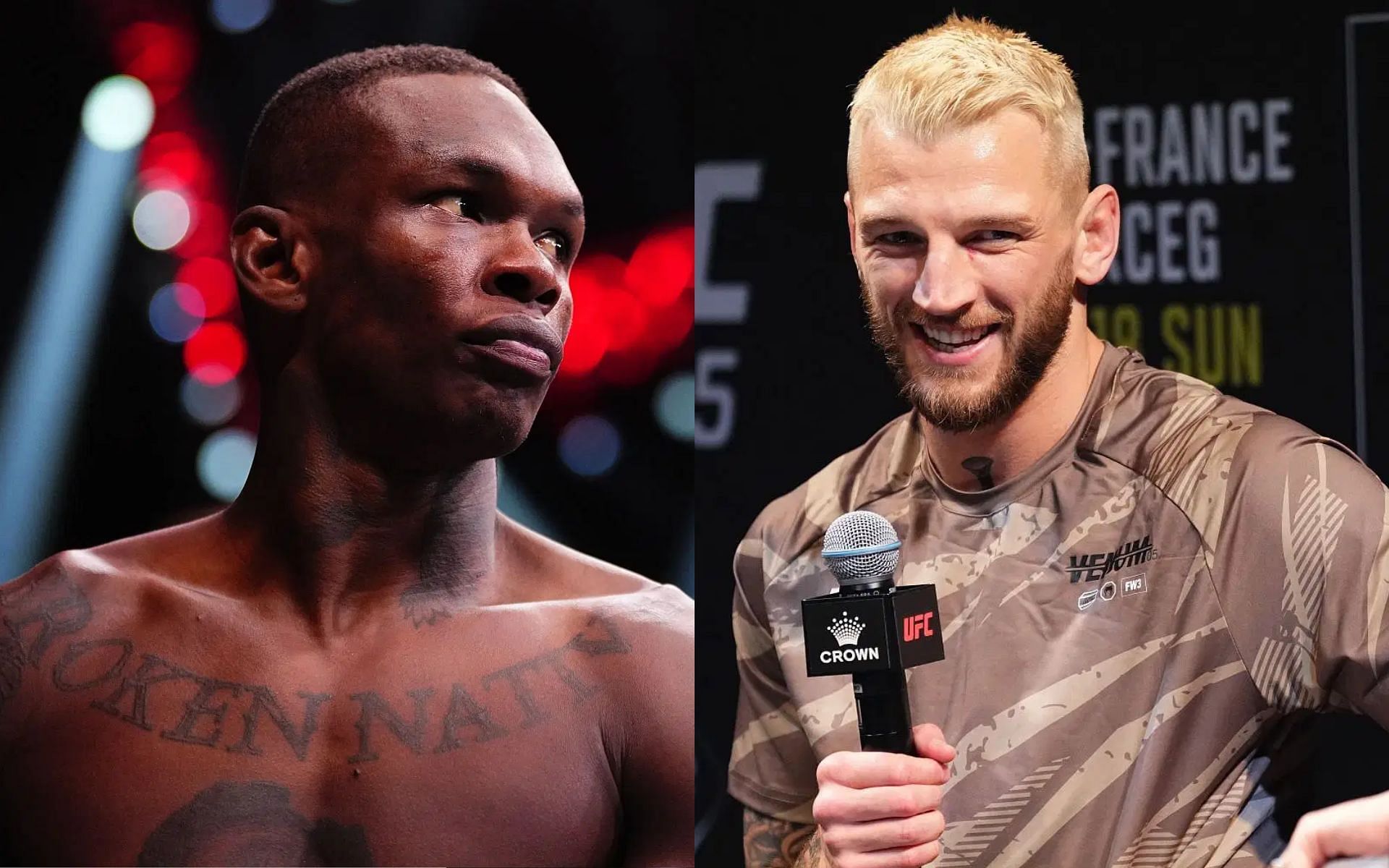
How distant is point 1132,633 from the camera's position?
2.31 meters

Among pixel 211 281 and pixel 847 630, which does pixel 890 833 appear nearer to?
pixel 847 630

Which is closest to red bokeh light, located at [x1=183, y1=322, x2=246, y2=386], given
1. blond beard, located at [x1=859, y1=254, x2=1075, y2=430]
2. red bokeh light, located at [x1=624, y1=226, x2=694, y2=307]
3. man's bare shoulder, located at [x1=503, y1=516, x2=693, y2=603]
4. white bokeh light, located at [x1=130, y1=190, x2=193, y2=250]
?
white bokeh light, located at [x1=130, y1=190, x2=193, y2=250]

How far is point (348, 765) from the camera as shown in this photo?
230 centimetres

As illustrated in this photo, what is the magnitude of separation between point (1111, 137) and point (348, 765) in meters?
1.72

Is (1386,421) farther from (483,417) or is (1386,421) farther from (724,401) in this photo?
(483,417)

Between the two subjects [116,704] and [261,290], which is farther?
[261,290]

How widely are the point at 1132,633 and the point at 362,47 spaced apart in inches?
58.6

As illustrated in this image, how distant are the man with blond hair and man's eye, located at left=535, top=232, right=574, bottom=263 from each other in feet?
1.49

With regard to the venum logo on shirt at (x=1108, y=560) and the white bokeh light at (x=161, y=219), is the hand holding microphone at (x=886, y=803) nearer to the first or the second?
the venum logo on shirt at (x=1108, y=560)

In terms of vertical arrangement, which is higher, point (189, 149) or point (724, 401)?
point (189, 149)

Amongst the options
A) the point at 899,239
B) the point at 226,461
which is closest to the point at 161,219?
the point at 226,461

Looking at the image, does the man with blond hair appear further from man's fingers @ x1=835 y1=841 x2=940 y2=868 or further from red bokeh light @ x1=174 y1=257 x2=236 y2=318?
red bokeh light @ x1=174 y1=257 x2=236 y2=318

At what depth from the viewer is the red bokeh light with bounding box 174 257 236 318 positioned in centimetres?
250

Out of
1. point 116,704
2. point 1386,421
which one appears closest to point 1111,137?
point 1386,421
